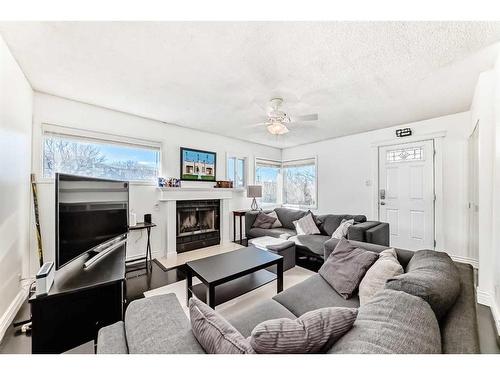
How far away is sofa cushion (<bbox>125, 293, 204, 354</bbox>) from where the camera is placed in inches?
31.3

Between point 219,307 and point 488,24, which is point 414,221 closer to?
point 488,24

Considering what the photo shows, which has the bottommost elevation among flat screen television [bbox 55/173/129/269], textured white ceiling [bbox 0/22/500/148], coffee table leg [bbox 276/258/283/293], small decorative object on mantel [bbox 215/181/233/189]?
coffee table leg [bbox 276/258/283/293]

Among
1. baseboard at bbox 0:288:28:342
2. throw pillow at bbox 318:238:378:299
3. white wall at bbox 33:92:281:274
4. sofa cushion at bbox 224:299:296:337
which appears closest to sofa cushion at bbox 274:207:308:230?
white wall at bbox 33:92:281:274

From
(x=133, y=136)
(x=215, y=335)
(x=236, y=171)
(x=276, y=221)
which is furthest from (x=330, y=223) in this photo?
(x=133, y=136)

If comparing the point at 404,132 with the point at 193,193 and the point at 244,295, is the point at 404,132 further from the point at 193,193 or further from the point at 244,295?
the point at 193,193

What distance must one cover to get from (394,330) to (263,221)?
3554mm

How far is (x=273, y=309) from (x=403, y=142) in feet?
13.1

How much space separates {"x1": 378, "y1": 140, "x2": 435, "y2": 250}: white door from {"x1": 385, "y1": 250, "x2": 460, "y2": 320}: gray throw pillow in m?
3.09

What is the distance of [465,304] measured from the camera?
Result: 0.92 meters

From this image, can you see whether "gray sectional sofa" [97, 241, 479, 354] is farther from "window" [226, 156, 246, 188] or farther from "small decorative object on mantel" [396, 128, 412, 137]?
"window" [226, 156, 246, 188]

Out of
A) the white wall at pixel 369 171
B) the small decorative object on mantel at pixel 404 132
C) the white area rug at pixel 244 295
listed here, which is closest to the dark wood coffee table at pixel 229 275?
the white area rug at pixel 244 295

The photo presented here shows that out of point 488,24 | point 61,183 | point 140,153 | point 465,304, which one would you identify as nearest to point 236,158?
point 140,153

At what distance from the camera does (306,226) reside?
12.1 ft

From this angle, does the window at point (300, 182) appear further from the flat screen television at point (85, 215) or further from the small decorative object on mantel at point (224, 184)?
the flat screen television at point (85, 215)
